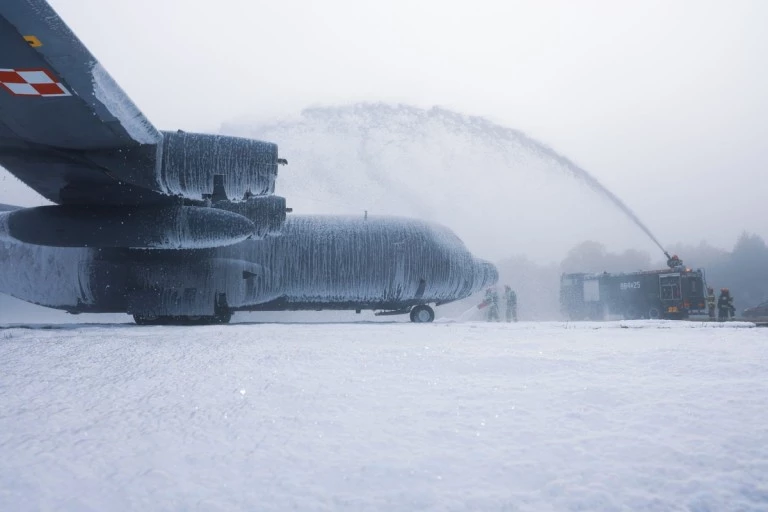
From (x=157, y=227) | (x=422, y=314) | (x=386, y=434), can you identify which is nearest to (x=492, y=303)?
(x=422, y=314)

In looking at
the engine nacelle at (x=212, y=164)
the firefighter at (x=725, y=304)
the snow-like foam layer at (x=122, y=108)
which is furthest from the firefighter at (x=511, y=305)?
the snow-like foam layer at (x=122, y=108)

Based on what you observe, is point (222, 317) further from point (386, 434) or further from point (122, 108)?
point (386, 434)

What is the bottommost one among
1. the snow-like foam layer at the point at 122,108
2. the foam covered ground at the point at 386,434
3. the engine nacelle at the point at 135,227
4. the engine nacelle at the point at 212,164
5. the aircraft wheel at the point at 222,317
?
the foam covered ground at the point at 386,434

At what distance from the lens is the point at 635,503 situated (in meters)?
2.54

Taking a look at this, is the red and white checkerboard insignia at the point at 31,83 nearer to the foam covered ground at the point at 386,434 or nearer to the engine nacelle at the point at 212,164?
the engine nacelle at the point at 212,164

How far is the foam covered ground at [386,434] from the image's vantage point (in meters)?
2.61

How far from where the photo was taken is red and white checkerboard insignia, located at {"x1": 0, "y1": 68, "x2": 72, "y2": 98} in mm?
7172

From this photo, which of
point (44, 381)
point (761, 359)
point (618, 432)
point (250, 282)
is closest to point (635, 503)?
point (618, 432)

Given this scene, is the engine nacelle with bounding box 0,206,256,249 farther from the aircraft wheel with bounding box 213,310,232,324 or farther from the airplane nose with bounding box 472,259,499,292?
the airplane nose with bounding box 472,259,499,292

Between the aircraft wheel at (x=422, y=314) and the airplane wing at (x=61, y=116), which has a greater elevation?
the airplane wing at (x=61, y=116)

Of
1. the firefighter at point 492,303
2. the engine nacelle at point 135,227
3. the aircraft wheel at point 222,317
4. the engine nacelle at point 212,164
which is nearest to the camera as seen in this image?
the engine nacelle at point 212,164

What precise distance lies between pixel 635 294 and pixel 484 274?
19056mm

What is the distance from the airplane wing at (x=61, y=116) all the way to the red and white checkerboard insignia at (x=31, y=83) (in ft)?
0.05

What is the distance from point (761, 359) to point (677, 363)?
1.31 m
